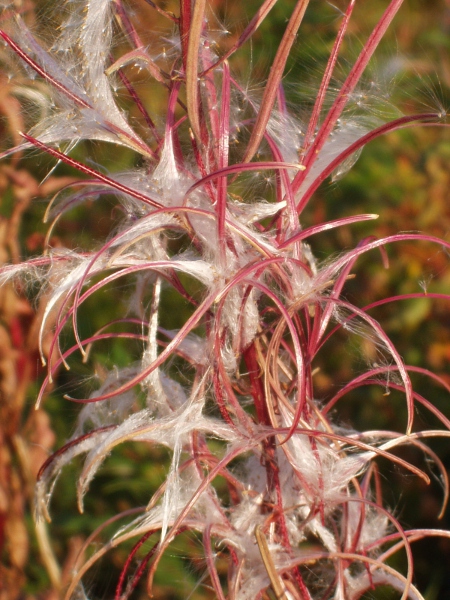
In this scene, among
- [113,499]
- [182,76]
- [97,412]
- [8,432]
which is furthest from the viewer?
[113,499]

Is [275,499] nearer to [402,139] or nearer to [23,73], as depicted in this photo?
[23,73]

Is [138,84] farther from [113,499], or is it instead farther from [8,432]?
[113,499]

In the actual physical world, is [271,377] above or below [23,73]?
below

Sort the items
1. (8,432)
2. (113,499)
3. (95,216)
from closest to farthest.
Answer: (8,432) → (113,499) → (95,216)

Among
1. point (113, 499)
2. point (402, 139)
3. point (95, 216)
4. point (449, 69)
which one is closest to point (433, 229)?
point (402, 139)

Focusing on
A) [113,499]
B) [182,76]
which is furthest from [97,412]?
[113,499]

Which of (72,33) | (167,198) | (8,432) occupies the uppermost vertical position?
(72,33)

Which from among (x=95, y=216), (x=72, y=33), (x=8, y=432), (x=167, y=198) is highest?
(x=72, y=33)

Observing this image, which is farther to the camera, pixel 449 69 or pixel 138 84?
pixel 449 69

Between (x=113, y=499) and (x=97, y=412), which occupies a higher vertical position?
(x=97, y=412)
